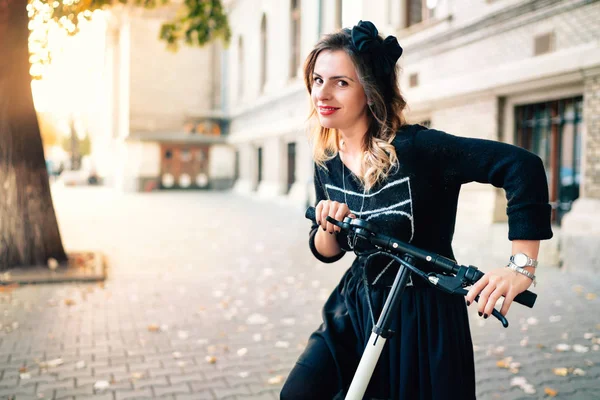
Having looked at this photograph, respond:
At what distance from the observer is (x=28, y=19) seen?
769cm

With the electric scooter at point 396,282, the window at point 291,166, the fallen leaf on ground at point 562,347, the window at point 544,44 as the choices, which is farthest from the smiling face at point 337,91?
the window at point 291,166

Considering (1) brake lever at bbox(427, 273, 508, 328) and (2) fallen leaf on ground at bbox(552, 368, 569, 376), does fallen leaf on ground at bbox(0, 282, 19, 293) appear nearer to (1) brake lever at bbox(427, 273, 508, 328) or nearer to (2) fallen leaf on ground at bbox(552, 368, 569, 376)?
(2) fallen leaf on ground at bbox(552, 368, 569, 376)

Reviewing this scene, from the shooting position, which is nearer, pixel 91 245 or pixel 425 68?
pixel 91 245

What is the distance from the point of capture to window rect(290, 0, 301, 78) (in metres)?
23.6

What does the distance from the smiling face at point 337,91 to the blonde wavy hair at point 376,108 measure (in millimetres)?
29

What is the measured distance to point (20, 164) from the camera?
25.9 feet

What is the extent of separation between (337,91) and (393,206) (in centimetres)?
46

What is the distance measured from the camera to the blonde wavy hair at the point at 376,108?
78.7 inches

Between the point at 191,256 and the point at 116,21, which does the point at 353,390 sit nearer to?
the point at 191,256

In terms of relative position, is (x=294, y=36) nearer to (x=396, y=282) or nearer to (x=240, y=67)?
(x=240, y=67)

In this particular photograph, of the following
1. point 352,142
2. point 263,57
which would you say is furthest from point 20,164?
point 263,57

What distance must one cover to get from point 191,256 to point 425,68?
6665mm

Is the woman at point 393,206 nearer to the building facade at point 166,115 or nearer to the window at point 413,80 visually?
the window at point 413,80

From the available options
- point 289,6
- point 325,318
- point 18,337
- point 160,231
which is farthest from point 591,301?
point 289,6
